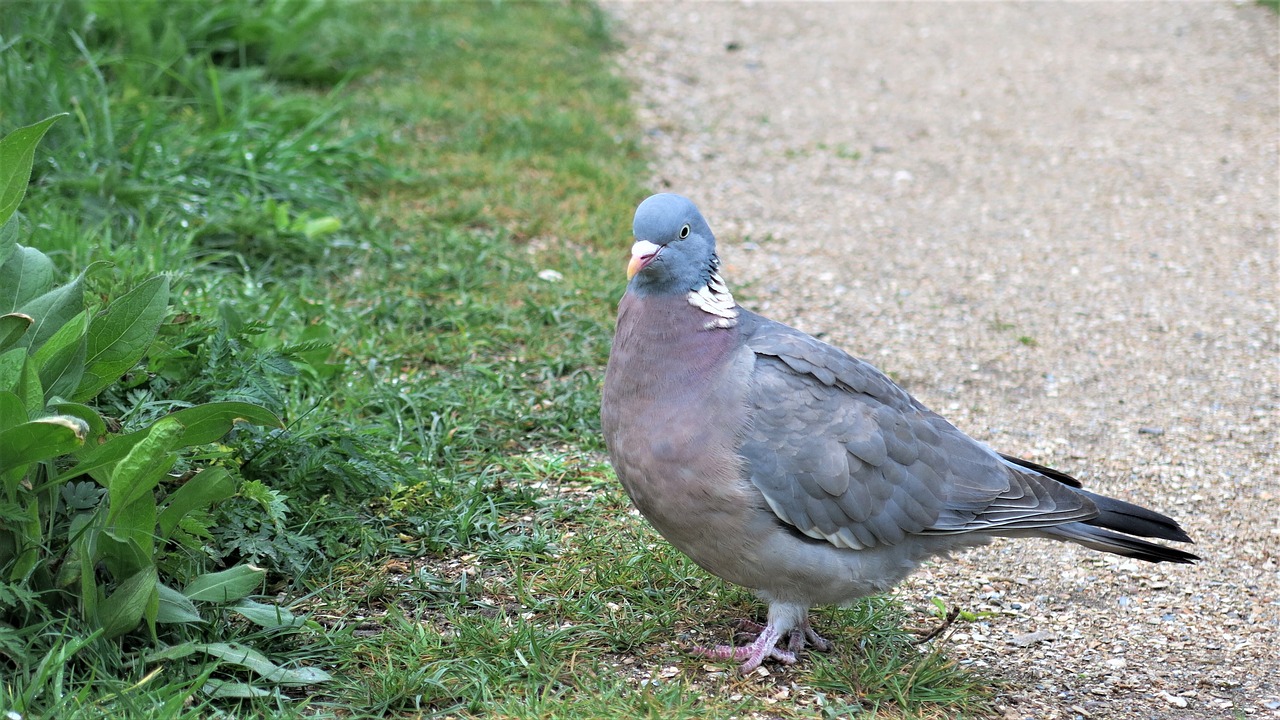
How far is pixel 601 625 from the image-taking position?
3201mm

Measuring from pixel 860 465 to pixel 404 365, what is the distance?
218 centimetres

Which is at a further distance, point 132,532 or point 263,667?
point 263,667

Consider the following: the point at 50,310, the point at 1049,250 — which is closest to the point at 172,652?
the point at 50,310

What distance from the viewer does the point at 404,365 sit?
4617 mm

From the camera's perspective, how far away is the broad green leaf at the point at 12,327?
2.63 m

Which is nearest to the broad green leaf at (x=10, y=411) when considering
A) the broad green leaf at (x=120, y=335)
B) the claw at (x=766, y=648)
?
the broad green leaf at (x=120, y=335)

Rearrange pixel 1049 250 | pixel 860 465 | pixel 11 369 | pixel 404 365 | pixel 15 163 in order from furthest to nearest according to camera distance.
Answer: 1. pixel 1049 250
2. pixel 404 365
3. pixel 860 465
4. pixel 15 163
5. pixel 11 369

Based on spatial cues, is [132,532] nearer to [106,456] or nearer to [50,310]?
[106,456]

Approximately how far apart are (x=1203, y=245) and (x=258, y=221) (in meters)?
4.82

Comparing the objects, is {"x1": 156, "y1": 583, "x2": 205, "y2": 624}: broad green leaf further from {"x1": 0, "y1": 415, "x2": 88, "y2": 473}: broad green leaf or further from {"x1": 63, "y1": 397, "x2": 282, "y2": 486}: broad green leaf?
{"x1": 0, "y1": 415, "x2": 88, "y2": 473}: broad green leaf

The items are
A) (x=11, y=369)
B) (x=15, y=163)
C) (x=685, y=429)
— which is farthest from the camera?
(x=685, y=429)

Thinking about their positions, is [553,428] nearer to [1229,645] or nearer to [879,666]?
[879,666]

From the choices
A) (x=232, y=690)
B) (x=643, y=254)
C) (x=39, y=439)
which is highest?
(x=643, y=254)

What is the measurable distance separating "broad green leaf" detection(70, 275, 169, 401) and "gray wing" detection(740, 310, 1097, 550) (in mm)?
1473
